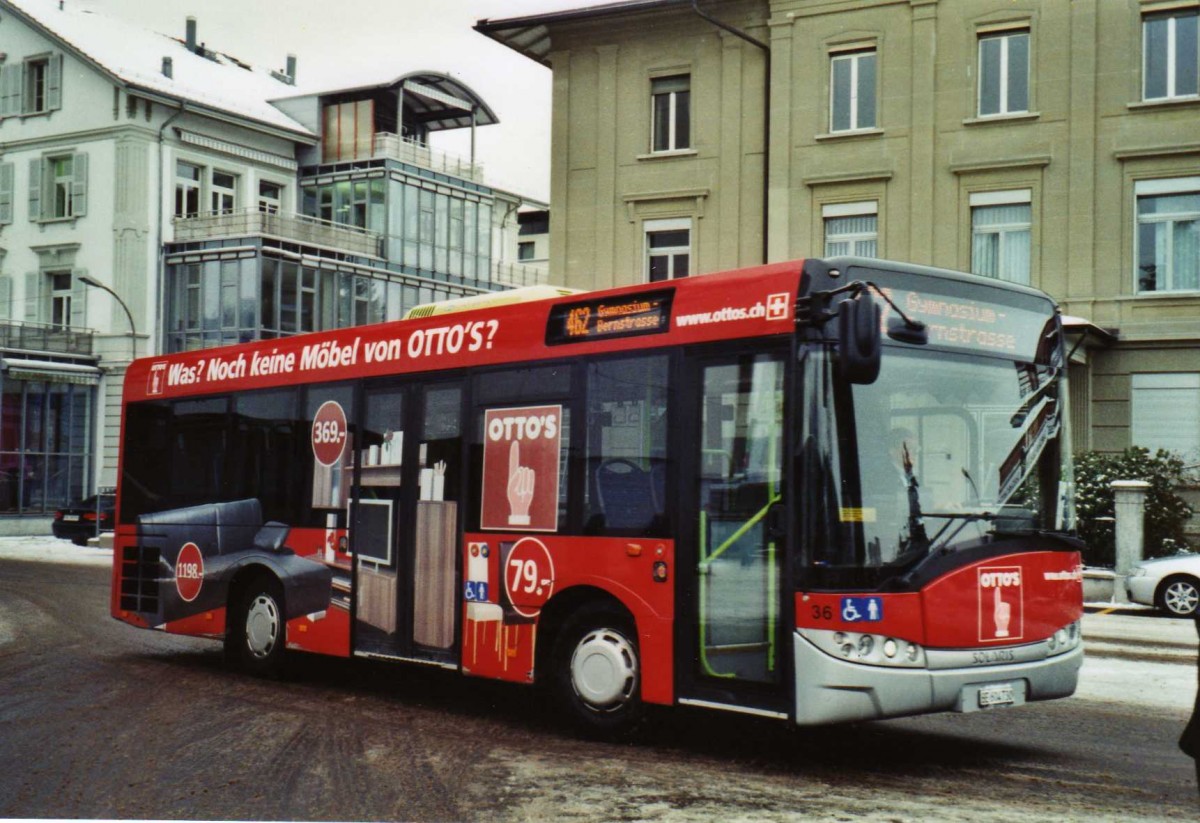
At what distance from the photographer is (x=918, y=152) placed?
29031mm

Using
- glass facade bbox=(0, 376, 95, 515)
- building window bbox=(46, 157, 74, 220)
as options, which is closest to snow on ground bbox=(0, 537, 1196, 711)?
glass facade bbox=(0, 376, 95, 515)

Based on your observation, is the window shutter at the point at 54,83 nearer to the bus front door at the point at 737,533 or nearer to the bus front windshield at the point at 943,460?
the bus front door at the point at 737,533

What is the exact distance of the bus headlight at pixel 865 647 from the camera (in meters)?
7.84

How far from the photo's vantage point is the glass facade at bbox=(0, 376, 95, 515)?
43.5 m

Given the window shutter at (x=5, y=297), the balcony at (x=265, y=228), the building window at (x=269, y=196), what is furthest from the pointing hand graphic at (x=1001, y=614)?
the window shutter at (x=5, y=297)

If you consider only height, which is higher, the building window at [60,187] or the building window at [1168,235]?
the building window at [60,187]

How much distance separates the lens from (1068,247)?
2770cm

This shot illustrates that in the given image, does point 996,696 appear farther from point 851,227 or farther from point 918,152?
point 851,227

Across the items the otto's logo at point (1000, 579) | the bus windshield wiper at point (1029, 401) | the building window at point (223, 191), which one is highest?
the building window at point (223, 191)

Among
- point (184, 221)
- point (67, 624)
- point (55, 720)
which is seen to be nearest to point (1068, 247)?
point (67, 624)

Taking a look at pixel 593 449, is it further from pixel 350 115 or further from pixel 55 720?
pixel 350 115

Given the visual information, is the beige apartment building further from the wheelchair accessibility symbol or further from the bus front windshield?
the wheelchair accessibility symbol

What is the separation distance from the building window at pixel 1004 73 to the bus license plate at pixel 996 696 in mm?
22175

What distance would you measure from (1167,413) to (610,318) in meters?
20.5
